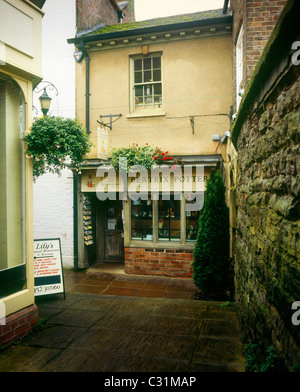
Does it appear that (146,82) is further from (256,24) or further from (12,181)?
(12,181)

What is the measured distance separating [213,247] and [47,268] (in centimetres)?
336

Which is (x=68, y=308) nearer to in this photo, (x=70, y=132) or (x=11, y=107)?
(x=70, y=132)

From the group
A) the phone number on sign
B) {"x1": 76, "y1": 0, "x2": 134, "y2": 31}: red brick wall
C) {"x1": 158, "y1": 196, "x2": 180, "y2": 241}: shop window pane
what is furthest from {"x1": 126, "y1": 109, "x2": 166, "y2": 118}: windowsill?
the phone number on sign

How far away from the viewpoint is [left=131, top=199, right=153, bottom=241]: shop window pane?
28.2 feet

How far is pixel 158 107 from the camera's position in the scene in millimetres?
8500

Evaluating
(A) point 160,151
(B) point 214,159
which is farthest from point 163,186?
(B) point 214,159

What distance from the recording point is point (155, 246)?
838cm

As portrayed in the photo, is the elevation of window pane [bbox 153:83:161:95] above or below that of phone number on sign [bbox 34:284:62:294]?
above

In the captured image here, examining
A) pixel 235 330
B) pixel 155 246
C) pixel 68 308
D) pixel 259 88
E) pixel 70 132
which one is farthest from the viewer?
pixel 155 246

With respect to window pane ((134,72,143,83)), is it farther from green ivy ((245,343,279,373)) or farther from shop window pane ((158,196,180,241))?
green ivy ((245,343,279,373))

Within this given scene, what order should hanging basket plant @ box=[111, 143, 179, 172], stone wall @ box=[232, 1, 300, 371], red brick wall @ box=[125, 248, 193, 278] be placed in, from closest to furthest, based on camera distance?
1. stone wall @ box=[232, 1, 300, 371]
2. hanging basket plant @ box=[111, 143, 179, 172]
3. red brick wall @ box=[125, 248, 193, 278]

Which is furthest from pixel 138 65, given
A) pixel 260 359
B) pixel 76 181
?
pixel 260 359

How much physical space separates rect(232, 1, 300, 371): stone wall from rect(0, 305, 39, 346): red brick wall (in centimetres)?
300

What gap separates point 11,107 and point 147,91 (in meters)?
4.97
